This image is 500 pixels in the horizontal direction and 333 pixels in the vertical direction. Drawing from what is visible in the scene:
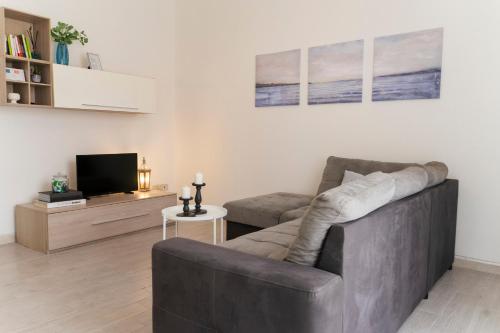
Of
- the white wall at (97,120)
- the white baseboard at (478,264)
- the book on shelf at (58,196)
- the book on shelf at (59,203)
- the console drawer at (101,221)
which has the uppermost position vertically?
the white wall at (97,120)

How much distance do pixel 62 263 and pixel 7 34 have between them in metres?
2.19

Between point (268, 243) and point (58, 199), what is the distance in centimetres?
230

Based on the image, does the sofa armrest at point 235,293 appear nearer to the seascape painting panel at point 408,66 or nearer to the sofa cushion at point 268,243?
the sofa cushion at point 268,243

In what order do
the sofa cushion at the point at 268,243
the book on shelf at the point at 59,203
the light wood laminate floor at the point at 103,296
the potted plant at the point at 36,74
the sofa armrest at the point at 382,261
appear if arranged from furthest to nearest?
the potted plant at the point at 36,74 → the book on shelf at the point at 59,203 → the light wood laminate floor at the point at 103,296 → the sofa cushion at the point at 268,243 → the sofa armrest at the point at 382,261

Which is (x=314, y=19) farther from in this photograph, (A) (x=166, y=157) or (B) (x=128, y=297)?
(B) (x=128, y=297)

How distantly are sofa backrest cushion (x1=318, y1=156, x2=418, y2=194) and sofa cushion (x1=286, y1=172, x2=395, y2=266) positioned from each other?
1.71 m

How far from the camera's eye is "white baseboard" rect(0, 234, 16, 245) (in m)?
3.66

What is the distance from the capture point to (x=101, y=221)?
3770 millimetres

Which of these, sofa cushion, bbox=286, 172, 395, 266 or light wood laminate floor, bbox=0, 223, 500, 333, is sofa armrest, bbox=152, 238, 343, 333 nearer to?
sofa cushion, bbox=286, 172, 395, 266

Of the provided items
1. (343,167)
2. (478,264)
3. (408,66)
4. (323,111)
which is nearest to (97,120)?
(323,111)

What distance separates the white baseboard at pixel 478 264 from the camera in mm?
3049

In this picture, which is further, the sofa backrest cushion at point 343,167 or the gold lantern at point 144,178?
the gold lantern at point 144,178

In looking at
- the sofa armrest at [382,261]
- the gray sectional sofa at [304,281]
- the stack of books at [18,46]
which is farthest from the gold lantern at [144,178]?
the sofa armrest at [382,261]

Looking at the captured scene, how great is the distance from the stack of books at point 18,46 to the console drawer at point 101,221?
1507mm
